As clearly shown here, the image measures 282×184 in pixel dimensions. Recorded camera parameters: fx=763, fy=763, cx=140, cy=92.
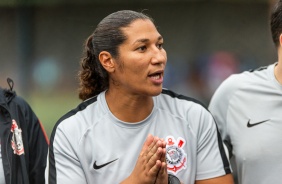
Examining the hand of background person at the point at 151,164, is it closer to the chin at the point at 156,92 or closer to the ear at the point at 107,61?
the chin at the point at 156,92

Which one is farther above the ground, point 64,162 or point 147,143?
point 147,143

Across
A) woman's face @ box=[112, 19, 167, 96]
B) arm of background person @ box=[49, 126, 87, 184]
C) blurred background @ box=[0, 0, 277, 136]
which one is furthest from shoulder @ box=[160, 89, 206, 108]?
blurred background @ box=[0, 0, 277, 136]

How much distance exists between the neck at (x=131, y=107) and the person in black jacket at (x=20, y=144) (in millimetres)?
483

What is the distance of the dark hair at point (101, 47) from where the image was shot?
380cm

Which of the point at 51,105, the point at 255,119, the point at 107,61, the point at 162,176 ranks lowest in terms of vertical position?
the point at 51,105

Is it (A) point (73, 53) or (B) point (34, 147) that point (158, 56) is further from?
(A) point (73, 53)

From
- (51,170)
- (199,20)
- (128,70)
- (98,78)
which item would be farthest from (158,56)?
(199,20)

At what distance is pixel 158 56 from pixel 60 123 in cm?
59

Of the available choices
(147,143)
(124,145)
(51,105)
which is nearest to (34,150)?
(124,145)

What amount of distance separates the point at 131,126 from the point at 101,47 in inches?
17.1

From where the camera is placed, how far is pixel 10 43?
798 cm

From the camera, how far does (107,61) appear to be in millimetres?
3857

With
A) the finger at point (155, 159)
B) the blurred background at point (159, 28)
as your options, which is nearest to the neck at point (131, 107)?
the finger at point (155, 159)

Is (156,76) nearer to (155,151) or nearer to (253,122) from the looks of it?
(155,151)
